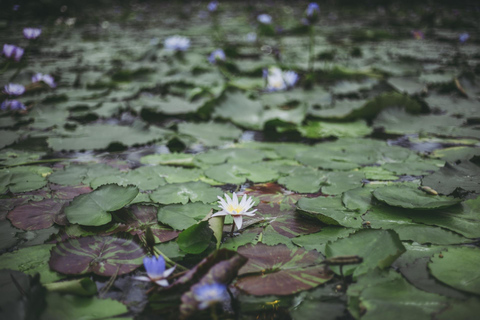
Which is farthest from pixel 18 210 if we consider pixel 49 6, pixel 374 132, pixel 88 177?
pixel 49 6

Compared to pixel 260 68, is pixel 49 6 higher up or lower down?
higher up

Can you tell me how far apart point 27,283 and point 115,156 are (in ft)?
2.54

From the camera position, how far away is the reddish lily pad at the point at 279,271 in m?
0.63

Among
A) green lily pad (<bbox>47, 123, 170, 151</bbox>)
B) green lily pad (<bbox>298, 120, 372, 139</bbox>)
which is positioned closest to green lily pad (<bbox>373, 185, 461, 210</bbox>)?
green lily pad (<bbox>298, 120, 372, 139</bbox>)

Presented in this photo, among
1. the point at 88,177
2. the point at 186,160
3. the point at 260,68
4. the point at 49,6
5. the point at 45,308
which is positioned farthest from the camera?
the point at 49,6

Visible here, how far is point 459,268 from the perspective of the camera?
2.14ft

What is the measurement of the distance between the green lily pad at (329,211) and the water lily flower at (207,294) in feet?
1.20

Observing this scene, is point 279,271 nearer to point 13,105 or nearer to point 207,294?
point 207,294

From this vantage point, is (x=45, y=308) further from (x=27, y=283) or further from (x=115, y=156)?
(x=115, y=156)

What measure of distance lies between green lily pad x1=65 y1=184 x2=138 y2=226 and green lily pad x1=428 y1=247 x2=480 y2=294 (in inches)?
28.5

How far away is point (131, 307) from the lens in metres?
0.59

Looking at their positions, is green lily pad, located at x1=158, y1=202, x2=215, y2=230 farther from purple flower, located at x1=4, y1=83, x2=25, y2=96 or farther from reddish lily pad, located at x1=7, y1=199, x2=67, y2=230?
purple flower, located at x1=4, y1=83, x2=25, y2=96

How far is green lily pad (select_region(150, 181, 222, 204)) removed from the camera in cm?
97

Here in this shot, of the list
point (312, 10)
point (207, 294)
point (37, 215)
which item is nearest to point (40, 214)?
point (37, 215)
